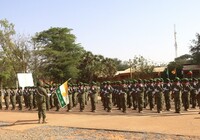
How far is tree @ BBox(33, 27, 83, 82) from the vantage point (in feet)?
156

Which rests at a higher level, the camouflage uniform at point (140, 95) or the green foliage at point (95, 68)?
the green foliage at point (95, 68)

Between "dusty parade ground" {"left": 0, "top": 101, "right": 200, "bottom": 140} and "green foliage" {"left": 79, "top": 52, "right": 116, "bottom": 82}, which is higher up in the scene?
"green foliage" {"left": 79, "top": 52, "right": 116, "bottom": 82}

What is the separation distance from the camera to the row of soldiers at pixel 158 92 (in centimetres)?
1698

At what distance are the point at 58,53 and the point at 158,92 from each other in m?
33.1

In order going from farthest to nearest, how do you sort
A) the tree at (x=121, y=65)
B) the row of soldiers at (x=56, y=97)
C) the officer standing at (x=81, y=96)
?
the tree at (x=121, y=65), the officer standing at (x=81, y=96), the row of soldiers at (x=56, y=97)

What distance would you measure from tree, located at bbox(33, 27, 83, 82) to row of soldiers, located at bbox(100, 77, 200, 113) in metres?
27.6

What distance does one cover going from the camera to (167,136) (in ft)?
35.1

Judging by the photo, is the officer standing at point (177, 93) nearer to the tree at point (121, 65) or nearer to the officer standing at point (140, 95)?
the officer standing at point (140, 95)

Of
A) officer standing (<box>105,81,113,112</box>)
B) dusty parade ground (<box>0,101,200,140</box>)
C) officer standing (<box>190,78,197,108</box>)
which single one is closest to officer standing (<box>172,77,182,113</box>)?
officer standing (<box>190,78,197,108</box>)

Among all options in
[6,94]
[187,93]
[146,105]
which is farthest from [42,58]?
[187,93]

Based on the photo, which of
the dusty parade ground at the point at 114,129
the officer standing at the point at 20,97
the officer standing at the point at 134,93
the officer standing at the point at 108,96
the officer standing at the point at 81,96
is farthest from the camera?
the officer standing at the point at 20,97

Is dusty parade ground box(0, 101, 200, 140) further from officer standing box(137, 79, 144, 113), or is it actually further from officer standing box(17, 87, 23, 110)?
officer standing box(17, 87, 23, 110)

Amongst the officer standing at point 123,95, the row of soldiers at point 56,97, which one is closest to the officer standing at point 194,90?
the officer standing at point 123,95

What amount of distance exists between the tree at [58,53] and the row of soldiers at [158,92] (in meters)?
27.6
